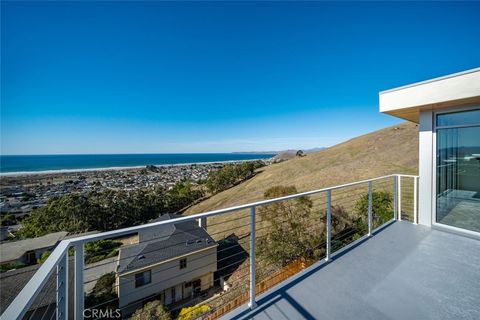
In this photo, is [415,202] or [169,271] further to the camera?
[169,271]

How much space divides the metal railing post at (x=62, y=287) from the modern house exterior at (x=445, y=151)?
4976mm

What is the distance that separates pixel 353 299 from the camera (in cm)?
206

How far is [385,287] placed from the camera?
2219 millimetres

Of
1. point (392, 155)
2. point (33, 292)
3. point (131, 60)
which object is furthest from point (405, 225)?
point (392, 155)

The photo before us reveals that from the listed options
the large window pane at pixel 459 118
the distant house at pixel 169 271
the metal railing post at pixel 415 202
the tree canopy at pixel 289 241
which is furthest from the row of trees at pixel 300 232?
the large window pane at pixel 459 118

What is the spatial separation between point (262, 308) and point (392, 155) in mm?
25516

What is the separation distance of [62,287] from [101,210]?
26.1 m

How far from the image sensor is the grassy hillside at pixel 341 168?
61.8 feet

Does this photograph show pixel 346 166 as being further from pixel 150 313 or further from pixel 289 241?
pixel 150 313

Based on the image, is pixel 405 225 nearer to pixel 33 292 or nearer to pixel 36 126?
pixel 33 292

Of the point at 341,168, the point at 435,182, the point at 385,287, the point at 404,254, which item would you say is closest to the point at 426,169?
the point at 435,182

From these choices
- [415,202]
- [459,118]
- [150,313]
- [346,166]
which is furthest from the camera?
[346,166]

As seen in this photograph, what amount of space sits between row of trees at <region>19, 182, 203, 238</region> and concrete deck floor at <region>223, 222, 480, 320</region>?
2560 cm

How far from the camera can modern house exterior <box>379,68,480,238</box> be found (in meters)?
3.39
